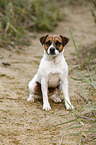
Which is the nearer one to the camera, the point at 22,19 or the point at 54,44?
the point at 54,44

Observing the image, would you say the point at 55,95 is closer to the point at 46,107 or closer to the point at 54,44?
the point at 46,107

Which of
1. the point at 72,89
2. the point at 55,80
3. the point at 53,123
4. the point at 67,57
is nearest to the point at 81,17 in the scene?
the point at 67,57

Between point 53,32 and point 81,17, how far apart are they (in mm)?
2688

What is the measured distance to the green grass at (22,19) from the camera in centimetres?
709

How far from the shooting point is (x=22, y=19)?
8555mm

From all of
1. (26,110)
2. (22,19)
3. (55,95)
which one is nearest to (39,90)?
(55,95)

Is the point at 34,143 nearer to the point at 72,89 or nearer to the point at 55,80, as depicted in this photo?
the point at 55,80

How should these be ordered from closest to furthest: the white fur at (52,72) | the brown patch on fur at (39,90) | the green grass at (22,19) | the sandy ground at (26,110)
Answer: the sandy ground at (26,110) → the white fur at (52,72) → the brown patch on fur at (39,90) → the green grass at (22,19)

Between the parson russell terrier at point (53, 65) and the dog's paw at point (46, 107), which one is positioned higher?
the parson russell terrier at point (53, 65)

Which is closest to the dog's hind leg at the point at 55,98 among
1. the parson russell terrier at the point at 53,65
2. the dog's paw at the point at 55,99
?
the dog's paw at the point at 55,99

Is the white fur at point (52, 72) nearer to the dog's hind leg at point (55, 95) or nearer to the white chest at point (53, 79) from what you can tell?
the white chest at point (53, 79)

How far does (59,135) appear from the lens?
119 inches

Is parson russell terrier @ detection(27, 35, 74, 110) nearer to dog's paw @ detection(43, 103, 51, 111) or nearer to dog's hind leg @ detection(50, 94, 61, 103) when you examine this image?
dog's paw @ detection(43, 103, 51, 111)

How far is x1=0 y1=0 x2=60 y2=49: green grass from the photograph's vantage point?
23.3 feet
